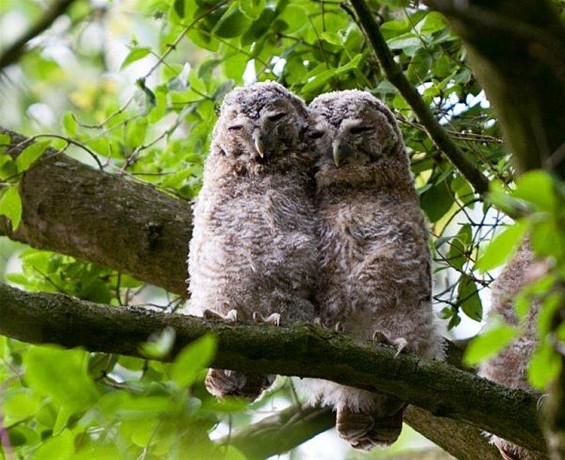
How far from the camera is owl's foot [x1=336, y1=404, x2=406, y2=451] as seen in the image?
2.53m

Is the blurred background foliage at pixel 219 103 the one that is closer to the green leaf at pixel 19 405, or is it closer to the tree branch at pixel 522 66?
the green leaf at pixel 19 405

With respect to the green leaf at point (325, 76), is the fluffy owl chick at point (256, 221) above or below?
below

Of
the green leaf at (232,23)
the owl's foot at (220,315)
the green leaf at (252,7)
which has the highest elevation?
the green leaf at (252,7)

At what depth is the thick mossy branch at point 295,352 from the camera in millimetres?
1924

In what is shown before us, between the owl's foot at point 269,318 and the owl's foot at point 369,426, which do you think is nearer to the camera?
the owl's foot at point 269,318

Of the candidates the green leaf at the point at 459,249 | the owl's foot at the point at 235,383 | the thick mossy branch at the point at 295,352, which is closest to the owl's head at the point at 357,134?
the green leaf at the point at 459,249

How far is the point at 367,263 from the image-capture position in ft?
8.30

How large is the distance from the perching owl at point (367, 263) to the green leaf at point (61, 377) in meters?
1.18

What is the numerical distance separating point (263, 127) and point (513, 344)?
0.84 m

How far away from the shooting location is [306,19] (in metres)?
3.23

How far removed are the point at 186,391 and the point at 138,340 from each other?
2.13ft

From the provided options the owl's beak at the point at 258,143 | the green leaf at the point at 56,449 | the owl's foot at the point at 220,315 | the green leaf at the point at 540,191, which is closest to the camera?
the green leaf at the point at 540,191

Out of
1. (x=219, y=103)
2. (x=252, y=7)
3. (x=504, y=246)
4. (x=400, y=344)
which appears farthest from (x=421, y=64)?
(x=504, y=246)

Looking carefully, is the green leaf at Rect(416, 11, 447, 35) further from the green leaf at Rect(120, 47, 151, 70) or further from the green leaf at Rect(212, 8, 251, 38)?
the green leaf at Rect(120, 47, 151, 70)
